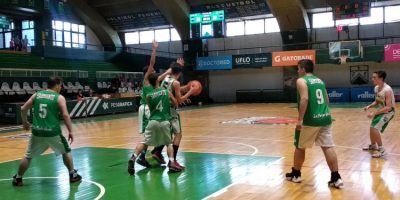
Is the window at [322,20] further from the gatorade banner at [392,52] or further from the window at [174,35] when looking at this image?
the window at [174,35]

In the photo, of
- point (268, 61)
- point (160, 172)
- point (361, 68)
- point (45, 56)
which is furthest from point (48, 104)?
point (361, 68)

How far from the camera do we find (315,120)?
593 cm

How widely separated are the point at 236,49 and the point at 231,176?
2640 centimetres

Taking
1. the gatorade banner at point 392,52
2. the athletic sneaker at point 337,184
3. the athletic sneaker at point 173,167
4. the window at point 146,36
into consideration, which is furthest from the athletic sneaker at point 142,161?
the window at point 146,36

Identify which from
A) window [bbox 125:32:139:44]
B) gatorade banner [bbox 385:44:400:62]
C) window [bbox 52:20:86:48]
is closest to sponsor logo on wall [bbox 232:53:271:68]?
gatorade banner [bbox 385:44:400:62]

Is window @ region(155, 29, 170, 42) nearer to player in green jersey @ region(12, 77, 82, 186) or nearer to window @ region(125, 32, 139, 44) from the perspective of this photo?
window @ region(125, 32, 139, 44)

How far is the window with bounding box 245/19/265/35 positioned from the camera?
31.8 m

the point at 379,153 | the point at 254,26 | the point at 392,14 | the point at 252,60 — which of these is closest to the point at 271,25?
the point at 254,26

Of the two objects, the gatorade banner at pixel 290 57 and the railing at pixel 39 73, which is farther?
the gatorade banner at pixel 290 57

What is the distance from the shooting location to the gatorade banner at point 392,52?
83.0ft

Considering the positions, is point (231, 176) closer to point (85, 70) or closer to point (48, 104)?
point (48, 104)

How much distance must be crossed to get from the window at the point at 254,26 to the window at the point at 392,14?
8485mm

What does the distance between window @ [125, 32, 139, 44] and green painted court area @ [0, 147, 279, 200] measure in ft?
92.8

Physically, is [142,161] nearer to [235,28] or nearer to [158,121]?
[158,121]
